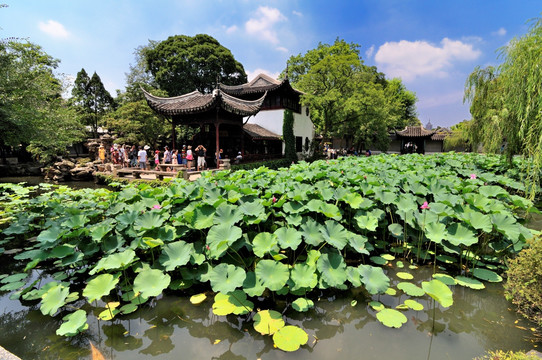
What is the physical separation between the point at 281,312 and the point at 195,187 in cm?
216

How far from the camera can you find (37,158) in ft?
62.1

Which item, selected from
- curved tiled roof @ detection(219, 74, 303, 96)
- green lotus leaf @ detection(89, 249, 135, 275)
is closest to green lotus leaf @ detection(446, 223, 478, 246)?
green lotus leaf @ detection(89, 249, 135, 275)

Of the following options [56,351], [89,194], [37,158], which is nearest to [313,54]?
[89,194]

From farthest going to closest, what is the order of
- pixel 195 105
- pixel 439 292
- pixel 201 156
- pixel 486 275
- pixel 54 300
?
pixel 195 105 → pixel 201 156 → pixel 486 275 → pixel 54 300 → pixel 439 292

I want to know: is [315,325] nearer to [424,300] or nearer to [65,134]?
[424,300]

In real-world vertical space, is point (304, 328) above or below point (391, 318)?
below

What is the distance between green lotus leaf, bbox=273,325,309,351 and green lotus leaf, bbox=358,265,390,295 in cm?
69

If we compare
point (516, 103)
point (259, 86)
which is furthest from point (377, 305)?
point (259, 86)

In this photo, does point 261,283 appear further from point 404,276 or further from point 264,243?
point 404,276

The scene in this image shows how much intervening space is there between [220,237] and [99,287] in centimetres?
111

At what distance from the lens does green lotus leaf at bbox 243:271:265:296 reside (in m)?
2.29

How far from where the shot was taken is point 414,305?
253 cm

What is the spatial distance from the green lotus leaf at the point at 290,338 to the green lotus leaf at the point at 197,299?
3.10 ft

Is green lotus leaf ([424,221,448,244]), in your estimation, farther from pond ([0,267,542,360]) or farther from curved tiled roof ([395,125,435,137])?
curved tiled roof ([395,125,435,137])
